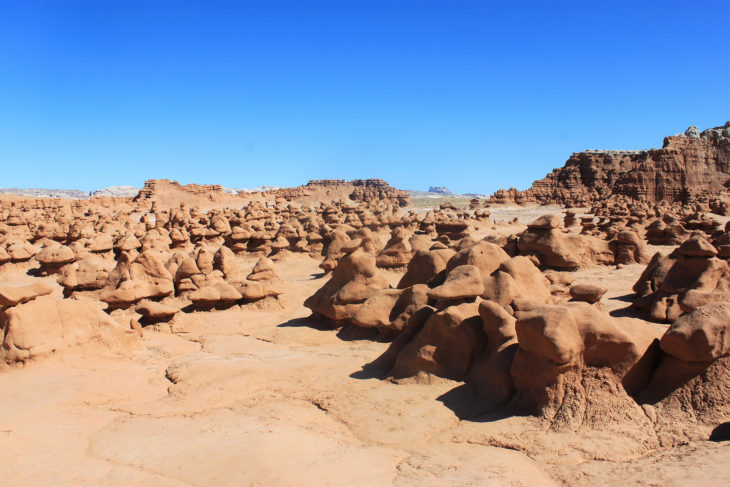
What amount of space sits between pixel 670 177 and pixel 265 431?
47.9 metres

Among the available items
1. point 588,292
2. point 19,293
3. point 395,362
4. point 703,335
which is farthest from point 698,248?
point 19,293

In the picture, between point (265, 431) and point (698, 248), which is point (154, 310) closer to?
point (265, 431)

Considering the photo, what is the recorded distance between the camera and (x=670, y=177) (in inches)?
1726

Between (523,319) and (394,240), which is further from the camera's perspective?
(394,240)

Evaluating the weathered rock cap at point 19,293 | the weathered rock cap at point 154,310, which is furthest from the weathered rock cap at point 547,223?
the weathered rock cap at point 19,293

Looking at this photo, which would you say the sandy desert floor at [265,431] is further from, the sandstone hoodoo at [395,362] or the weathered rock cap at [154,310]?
the weathered rock cap at [154,310]

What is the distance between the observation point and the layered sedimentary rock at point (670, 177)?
143 feet

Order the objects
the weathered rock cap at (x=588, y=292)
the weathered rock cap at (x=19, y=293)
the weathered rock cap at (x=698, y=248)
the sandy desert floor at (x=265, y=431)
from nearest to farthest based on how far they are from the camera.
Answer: the sandy desert floor at (x=265, y=431)
the weathered rock cap at (x=19, y=293)
the weathered rock cap at (x=588, y=292)
the weathered rock cap at (x=698, y=248)

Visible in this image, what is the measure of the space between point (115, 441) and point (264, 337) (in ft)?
14.7

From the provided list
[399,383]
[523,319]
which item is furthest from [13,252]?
[523,319]

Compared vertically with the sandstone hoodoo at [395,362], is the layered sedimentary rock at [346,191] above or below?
above

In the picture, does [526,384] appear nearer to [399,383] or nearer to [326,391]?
[399,383]

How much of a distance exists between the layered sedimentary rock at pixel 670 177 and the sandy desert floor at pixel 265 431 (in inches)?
1674

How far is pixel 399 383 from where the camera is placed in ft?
19.8
